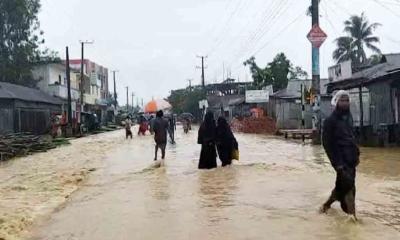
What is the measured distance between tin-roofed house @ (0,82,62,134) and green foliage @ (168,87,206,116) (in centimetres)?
4062

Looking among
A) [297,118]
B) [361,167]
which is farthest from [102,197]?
[297,118]

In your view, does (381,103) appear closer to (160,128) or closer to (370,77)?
(370,77)

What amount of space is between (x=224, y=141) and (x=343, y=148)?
802cm

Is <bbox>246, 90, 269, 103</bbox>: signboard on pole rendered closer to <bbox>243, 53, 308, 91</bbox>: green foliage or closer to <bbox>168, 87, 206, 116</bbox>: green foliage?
<bbox>243, 53, 308, 91</bbox>: green foliage

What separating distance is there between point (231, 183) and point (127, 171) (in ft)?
16.9

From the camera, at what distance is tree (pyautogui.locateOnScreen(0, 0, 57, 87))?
55438 millimetres

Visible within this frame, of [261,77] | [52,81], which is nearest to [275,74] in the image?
[261,77]

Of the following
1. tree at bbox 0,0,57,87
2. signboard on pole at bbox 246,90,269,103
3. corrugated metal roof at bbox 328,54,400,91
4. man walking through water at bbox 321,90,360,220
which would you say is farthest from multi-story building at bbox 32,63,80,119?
man walking through water at bbox 321,90,360,220

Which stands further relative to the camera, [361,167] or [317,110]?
[317,110]

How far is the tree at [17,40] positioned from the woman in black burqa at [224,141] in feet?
142

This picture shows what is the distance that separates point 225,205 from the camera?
33.7ft

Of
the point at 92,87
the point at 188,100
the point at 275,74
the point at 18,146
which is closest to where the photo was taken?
the point at 18,146

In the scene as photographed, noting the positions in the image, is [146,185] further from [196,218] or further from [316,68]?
[316,68]

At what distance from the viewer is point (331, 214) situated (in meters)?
8.80
